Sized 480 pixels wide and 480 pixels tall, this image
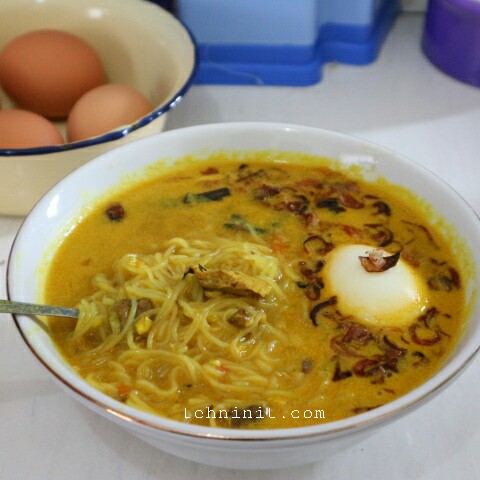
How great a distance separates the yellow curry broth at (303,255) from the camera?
4.49 ft

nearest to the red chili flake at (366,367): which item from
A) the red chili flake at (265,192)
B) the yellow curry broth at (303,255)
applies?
the yellow curry broth at (303,255)

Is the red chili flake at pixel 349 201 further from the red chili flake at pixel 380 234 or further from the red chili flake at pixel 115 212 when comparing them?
the red chili flake at pixel 115 212

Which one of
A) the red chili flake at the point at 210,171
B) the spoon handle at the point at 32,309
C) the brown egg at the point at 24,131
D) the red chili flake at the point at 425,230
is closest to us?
the spoon handle at the point at 32,309

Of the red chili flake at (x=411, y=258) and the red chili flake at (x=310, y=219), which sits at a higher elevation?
the red chili flake at (x=411, y=258)

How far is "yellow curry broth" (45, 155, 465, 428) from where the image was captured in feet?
4.49

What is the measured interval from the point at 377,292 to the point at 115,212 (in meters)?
0.71

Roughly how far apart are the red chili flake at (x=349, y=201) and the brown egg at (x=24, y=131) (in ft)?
2.98

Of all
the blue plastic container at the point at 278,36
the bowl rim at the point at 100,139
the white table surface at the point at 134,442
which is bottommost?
the white table surface at the point at 134,442

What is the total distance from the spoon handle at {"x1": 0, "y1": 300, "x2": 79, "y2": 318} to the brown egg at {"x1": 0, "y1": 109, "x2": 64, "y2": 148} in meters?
0.84

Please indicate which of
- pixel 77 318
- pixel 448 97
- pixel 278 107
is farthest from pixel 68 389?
pixel 448 97

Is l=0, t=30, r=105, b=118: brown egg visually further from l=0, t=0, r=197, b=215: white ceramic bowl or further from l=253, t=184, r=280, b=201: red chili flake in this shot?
l=253, t=184, r=280, b=201: red chili flake

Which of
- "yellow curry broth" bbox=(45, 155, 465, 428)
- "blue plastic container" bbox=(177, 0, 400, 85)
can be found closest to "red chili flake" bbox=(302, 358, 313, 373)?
"yellow curry broth" bbox=(45, 155, 465, 428)

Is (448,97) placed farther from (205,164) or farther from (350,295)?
(350,295)

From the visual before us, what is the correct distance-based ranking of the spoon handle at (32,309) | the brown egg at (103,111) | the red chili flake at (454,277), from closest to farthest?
the spoon handle at (32,309) < the red chili flake at (454,277) < the brown egg at (103,111)
